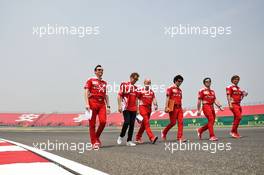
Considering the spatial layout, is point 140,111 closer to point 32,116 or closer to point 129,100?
point 129,100

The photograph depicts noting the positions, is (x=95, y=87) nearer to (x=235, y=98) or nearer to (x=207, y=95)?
(x=207, y=95)

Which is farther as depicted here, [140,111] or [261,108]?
[261,108]

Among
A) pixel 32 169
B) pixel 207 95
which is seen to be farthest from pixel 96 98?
pixel 32 169

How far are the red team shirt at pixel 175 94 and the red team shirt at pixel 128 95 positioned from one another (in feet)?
4.04

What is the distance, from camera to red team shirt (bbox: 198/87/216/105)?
1000 cm

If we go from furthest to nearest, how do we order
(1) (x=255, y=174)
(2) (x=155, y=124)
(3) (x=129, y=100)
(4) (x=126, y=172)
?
(2) (x=155, y=124) → (3) (x=129, y=100) → (4) (x=126, y=172) → (1) (x=255, y=174)

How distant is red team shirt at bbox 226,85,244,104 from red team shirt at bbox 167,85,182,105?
1726mm

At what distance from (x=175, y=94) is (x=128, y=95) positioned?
1.57 meters

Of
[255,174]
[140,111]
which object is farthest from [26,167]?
[140,111]

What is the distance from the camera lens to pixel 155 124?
36625 mm

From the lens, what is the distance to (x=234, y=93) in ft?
34.1

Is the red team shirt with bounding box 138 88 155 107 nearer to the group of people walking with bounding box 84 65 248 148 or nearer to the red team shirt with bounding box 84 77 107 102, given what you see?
the group of people walking with bounding box 84 65 248 148

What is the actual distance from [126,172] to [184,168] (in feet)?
2.10

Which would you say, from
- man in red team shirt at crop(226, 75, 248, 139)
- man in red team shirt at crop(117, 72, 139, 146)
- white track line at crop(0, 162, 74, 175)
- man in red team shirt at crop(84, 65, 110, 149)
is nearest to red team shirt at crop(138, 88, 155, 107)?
man in red team shirt at crop(117, 72, 139, 146)
